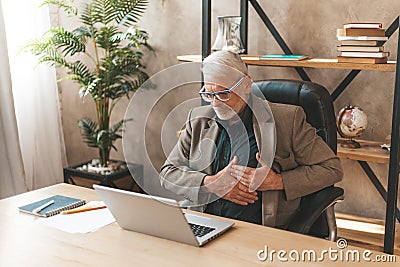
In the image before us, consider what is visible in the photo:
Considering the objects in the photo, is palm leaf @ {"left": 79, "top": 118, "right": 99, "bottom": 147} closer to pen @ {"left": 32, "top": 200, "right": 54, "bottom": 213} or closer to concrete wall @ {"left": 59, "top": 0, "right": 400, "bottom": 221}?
concrete wall @ {"left": 59, "top": 0, "right": 400, "bottom": 221}

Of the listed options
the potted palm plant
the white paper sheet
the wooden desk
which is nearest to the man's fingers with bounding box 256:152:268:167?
the wooden desk

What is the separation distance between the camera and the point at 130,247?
159 cm

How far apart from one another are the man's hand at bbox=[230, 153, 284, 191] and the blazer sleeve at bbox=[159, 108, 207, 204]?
14 centimetres

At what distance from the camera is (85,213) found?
1.88m

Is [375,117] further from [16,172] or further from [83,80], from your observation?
[16,172]

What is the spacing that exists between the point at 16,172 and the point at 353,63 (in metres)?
2.07

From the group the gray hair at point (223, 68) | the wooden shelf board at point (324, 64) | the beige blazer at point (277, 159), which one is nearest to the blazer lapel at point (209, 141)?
the beige blazer at point (277, 159)

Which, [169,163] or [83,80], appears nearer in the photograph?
[169,163]

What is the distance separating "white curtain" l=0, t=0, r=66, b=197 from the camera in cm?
341

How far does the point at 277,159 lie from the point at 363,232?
35.6 inches

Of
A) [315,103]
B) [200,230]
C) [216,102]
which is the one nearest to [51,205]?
[200,230]

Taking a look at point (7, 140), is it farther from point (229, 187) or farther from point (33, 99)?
point (229, 187)

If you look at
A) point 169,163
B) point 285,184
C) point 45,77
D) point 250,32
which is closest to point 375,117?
point 250,32

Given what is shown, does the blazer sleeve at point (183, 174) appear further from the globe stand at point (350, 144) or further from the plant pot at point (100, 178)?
the plant pot at point (100, 178)
